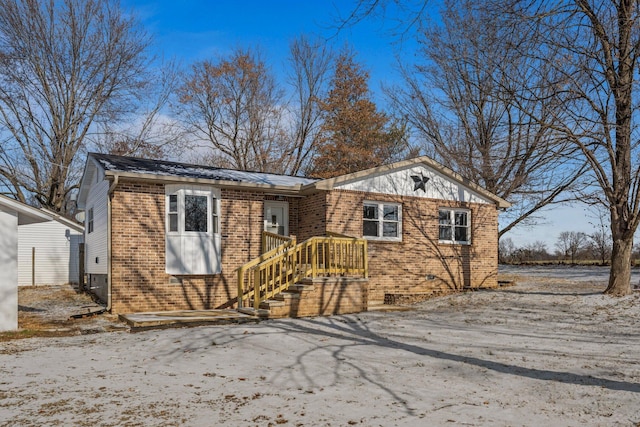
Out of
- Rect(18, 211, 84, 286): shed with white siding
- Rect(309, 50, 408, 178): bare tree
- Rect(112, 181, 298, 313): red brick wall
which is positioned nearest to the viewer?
Rect(112, 181, 298, 313): red brick wall

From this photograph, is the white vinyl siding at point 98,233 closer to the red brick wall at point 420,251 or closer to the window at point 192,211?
the window at point 192,211

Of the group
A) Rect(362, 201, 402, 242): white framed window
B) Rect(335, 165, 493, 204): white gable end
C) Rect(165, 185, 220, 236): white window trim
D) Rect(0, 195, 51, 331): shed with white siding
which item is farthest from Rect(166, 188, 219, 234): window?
Rect(362, 201, 402, 242): white framed window

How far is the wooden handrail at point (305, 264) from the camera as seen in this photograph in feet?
42.0

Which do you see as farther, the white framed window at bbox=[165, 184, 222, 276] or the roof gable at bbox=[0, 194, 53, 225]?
the white framed window at bbox=[165, 184, 222, 276]

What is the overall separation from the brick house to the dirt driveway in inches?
117

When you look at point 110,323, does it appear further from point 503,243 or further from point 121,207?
point 503,243

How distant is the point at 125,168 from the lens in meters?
14.2

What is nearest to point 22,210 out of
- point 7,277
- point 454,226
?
point 7,277

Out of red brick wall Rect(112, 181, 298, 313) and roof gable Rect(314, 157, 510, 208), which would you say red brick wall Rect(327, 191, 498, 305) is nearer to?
roof gable Rect(314, 157, 510, 208)

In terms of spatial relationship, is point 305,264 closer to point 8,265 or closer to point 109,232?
point 109,232

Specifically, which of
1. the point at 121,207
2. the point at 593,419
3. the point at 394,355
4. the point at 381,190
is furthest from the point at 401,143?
the point at 593,419

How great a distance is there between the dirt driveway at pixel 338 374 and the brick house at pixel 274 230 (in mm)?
2970

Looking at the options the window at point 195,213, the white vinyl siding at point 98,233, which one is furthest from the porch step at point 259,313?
the white vinyl siding at point 98,233

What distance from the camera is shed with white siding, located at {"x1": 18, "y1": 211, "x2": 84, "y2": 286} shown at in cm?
2391
